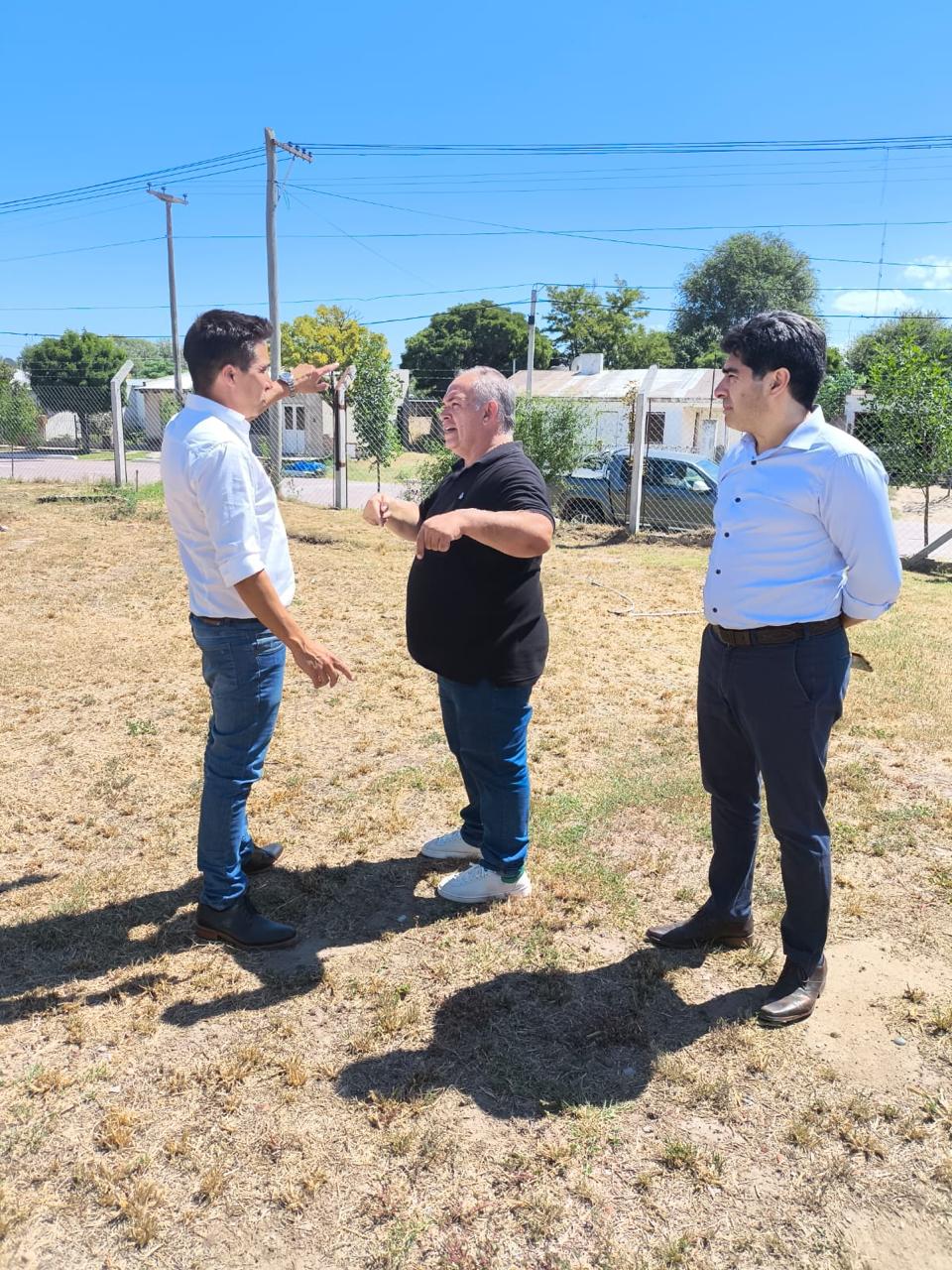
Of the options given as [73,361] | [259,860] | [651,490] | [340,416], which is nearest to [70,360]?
[73,361]

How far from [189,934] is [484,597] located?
4.89 ft

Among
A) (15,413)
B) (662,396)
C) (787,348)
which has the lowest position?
(787,348)

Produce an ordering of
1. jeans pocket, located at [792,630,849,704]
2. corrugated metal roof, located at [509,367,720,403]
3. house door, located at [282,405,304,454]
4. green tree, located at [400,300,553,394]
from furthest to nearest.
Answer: green tree, located at [400,300,553,394] → house door, located at [282,405,304,454] → corrugated metal roof, located at [509,367,720,403] → jeans pocket, located at [792,630,849,704]

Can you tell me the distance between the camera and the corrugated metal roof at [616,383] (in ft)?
103

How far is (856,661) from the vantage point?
2.90 m

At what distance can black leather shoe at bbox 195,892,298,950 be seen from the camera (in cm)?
290

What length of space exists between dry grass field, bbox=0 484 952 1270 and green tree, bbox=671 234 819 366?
5639cm

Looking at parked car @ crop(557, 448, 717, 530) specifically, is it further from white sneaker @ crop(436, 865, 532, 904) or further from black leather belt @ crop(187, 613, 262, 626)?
black leather belt @ crop(187, 613, 262, 626)

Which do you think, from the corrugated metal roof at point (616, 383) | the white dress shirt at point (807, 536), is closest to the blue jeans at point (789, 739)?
the white dress shirt at point (807, 536)

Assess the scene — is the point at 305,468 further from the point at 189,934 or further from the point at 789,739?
the point at 789,739

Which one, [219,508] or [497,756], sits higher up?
[219,508]

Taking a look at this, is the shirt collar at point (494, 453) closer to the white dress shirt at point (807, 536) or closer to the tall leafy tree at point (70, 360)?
the white dress shirt at point (807, 536)

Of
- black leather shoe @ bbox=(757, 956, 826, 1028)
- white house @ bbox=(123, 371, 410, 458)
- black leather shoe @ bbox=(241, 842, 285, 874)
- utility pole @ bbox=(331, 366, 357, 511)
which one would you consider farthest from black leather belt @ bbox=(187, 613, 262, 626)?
white house @ bbox=(123, 371, 410, 458)

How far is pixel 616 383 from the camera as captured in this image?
35.8 m
